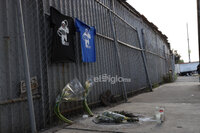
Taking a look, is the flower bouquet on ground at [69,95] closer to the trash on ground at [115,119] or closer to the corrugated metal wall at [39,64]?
the corrugated metal wall at [39,64]

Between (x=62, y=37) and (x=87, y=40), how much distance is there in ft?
4.20

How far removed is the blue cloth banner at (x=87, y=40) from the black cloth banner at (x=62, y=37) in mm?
380

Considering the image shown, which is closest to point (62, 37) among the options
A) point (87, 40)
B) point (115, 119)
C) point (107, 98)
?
point (87, 40)

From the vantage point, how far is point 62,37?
4762 millimetres

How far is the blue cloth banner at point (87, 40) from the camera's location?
5602 millimetres

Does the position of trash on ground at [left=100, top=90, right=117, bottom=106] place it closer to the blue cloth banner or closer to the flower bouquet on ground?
the blue cloth banner

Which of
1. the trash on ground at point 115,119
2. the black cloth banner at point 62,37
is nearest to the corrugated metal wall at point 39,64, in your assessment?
the black cloth banner at point 62,37

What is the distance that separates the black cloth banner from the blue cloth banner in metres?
0.38

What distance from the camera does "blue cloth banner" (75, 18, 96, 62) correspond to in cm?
560

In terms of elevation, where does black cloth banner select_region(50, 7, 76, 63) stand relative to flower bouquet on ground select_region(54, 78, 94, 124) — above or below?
above

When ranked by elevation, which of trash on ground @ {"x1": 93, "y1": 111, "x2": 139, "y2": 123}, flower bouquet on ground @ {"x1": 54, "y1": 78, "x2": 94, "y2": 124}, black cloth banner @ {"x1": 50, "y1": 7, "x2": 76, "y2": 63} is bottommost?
trash on ground @ {"x1": 93, "y1": 111, "x2": 139, "y2": 123}

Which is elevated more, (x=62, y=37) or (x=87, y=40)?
(x=87, y=40)

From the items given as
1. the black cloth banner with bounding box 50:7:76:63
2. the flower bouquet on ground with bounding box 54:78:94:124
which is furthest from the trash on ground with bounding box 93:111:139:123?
the black cloth banner with bounding box 50:7:76:63

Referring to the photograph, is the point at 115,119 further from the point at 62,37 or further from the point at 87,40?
the point at 87,40
